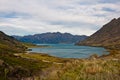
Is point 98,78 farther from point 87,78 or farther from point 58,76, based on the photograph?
point 58,76

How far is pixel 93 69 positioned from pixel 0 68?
5863 cm

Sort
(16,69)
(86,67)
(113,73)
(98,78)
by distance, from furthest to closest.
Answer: (16,69) → (86,67) → (113,73) → (98,78)

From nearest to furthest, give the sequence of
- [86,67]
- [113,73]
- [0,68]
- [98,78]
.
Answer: [98,78]
[113,73]
[86,67]
[0,68]

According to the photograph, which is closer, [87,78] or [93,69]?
[87,78]

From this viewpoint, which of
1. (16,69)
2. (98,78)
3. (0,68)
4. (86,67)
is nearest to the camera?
(98,78)

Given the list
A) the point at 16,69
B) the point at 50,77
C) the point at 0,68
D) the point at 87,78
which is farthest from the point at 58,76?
the point at 16,69

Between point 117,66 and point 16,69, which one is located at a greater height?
point 117,66

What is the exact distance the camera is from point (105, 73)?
15.1 m

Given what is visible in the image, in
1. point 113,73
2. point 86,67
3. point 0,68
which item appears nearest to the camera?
point 113,73

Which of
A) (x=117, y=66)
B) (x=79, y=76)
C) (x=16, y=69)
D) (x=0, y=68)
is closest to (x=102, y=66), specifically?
(x=117, y=66)

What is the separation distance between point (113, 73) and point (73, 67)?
307cm

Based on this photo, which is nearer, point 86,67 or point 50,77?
point 50,77

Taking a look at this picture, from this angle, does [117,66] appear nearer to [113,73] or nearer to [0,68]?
[113,73]

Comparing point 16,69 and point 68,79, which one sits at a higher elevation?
point 68,79
